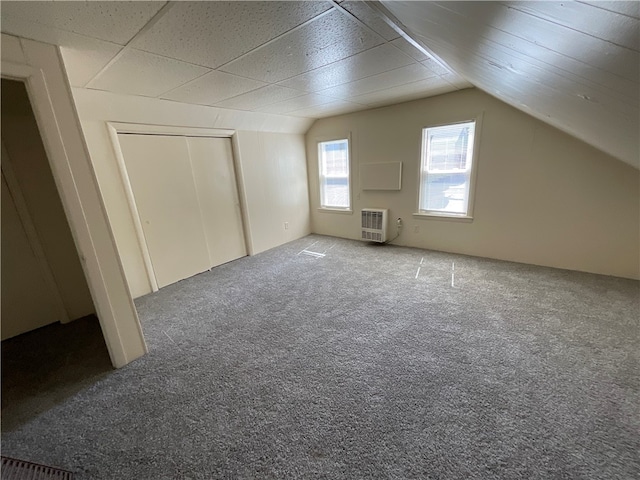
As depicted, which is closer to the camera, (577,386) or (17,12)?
(17,12)

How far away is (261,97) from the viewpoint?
2.90 meters

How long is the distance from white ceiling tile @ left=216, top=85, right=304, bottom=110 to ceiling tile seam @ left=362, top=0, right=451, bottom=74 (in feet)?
4.48

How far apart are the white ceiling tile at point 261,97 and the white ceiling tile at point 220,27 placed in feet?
3.10

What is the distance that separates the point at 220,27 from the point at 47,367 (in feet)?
9.07

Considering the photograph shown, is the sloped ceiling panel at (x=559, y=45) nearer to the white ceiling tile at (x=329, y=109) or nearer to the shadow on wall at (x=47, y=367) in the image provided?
the white ceiling tile at (x=329, y=109)

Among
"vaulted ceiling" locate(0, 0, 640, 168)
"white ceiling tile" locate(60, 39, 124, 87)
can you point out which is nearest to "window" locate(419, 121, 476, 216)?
"vaulted ceiling" locate(0, 0, 640, 168)

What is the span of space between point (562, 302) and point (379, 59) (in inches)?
109

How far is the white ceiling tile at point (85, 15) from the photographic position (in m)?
1.13

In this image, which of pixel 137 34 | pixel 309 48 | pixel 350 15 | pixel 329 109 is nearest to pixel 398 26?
pixel 350 15

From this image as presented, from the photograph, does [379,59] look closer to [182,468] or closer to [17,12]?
[17,12]

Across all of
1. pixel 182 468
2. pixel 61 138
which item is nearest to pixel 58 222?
pixel 61 138

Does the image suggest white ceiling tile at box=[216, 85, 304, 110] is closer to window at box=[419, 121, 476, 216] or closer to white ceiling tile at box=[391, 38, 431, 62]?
white ceiling tile at box=[391, 38, 431, 62]

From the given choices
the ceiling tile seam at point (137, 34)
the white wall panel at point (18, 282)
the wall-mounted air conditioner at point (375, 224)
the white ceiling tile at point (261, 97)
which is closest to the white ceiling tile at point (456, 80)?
the white ceiling tile at point (261, 97)

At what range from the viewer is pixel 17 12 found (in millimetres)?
1143
